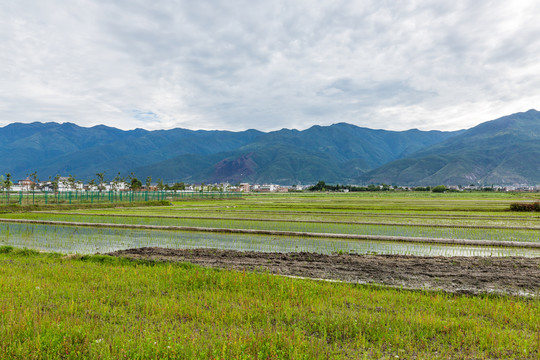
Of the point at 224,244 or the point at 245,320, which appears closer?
the point at 245,320

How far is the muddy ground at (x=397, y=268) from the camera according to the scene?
859cm

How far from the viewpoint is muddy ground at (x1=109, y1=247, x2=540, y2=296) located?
28.2ft

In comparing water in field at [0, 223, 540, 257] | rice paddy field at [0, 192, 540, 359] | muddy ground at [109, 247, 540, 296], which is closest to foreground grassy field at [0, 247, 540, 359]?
rice paddy field at [0, 192, 540, 359]

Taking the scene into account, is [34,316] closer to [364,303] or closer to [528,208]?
[364,303]

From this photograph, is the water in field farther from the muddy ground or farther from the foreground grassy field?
the foreground grassy field

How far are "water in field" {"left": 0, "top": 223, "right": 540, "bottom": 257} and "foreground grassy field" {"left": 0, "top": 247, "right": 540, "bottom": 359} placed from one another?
6.46 m

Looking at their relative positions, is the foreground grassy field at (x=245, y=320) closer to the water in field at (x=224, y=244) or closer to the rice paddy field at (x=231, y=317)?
the rice paddy field at (x=231, y=317)

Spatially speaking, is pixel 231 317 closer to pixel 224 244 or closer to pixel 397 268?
pixel 397 268

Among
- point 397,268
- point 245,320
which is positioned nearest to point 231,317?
point 245,320

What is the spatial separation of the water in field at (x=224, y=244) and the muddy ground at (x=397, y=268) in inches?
68.7

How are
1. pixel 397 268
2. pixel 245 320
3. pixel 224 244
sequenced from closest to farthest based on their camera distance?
1. pixel 245 320
2. pixel 397 268
3. pixel 224 244

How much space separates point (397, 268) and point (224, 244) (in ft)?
26.9

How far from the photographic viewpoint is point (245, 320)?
5.98 meters

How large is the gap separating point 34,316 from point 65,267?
4.55 meters
